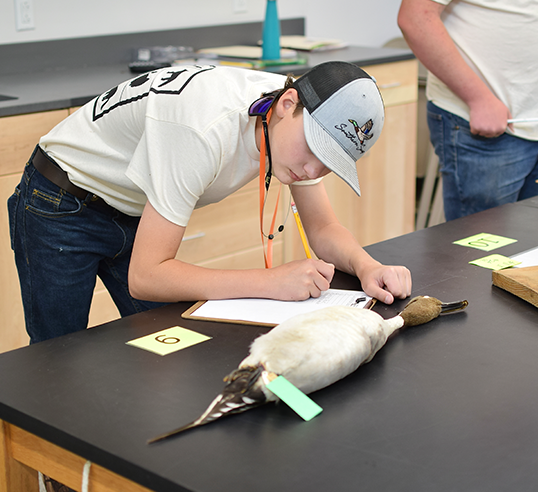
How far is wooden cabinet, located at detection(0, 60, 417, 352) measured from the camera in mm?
1966

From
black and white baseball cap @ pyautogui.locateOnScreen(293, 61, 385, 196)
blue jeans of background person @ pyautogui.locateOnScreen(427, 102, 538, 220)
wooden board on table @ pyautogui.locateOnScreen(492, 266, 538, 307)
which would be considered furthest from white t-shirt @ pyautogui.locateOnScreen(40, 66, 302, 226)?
blue jeans of background person @ pyautogui.locateOnScreen(427, 102, 538, 220)

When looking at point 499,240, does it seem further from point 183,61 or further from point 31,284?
point 183,61

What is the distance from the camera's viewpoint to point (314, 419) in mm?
783

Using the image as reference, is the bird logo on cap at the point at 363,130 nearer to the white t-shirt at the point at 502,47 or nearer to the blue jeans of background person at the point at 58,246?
the blue jeans of background person at the point at 58,246

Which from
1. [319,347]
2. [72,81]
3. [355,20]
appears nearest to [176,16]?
[72,81]

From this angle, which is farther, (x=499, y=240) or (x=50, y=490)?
(x=499, y=240)

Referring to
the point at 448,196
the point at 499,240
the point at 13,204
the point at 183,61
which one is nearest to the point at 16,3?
the point at 183,61

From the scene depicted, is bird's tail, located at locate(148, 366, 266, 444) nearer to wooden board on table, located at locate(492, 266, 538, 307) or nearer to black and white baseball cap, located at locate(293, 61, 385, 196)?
black and white baseball cap, located at locate(293, 61, 385, 196)

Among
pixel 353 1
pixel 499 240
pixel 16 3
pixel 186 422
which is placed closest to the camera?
pixel 186 422

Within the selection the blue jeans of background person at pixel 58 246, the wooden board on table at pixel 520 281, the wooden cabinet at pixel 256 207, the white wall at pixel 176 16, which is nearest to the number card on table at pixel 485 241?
the wooden board on table at pixel 520 281

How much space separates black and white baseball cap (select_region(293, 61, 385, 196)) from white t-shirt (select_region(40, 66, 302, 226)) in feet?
0.44

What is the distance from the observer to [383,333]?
0.93 metres

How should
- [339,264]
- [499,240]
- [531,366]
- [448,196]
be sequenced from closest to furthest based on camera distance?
1. [531,366]
2. [339,264]
3. [499,240]
4. [448,196]

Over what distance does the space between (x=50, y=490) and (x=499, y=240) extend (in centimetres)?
97
